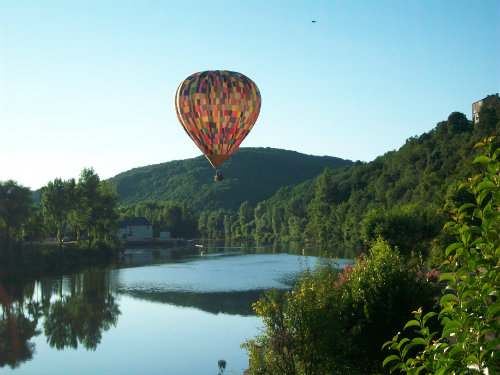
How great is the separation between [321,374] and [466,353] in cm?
1114

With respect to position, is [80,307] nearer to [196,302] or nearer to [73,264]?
[196,302]

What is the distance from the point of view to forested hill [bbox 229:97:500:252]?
36938 millimetres

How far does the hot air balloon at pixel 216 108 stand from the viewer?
2353cm

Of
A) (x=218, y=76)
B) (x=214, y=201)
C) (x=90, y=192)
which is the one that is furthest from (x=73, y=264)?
(x=214, y=201)

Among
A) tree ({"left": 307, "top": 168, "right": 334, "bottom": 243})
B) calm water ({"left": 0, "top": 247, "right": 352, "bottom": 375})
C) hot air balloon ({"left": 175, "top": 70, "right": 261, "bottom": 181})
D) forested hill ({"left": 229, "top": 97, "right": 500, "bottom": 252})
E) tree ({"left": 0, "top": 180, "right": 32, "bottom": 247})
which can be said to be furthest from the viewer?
tree ({"left": 307, "top": 168, "right": 334, "bottom": 243})

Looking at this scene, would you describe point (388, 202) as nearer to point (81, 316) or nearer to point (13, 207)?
point (13, 207)

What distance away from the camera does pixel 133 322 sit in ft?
102

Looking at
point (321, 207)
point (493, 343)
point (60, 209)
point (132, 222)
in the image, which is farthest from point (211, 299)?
point (132, 222)

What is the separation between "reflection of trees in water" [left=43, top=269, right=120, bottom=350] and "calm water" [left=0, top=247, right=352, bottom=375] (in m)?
0.05

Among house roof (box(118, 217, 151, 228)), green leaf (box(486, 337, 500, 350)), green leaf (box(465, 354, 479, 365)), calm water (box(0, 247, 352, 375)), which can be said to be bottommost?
calm water (box(0, 247, 352, 375))

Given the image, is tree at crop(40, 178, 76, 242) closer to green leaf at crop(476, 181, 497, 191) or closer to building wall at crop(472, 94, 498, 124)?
green leaf at crop(476, 181, 497, 191)

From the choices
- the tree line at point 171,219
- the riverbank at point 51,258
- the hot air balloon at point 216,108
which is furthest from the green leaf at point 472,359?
the tree line at point 171,219

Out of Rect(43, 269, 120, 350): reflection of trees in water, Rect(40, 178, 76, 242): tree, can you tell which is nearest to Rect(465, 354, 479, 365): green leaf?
Rect(43, 269, 120, 350): reflection of trees in water

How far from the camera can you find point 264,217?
138 m
